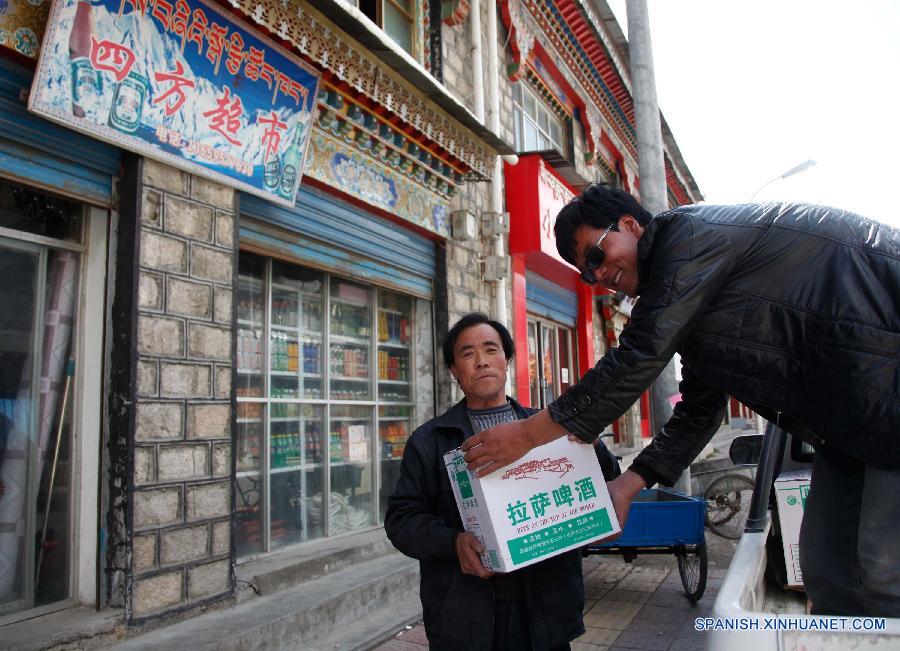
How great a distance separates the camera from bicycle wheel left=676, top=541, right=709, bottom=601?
5121mm

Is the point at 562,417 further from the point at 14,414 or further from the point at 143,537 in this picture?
the point at 14,414

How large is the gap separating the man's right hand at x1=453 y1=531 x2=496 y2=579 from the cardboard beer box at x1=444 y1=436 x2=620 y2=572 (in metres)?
0.02

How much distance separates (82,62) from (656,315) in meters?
3.25

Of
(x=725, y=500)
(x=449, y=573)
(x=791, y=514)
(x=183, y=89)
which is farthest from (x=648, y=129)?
(x=449, y=573)

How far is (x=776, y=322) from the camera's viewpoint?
1625 mm

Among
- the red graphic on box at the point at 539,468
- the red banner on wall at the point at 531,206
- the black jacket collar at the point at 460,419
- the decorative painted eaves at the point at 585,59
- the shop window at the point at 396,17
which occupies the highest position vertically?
the decorative painted eaves at the point at 585,59

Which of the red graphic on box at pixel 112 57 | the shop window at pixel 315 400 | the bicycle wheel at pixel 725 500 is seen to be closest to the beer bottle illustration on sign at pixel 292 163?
the shop window at pixel 315 400

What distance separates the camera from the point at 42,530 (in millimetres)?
3537

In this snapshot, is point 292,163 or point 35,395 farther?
point 292,163

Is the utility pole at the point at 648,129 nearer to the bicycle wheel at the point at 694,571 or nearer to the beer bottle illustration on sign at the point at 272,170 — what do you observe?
the bicycle wheel at the point at 694,571

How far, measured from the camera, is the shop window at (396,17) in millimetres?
6836

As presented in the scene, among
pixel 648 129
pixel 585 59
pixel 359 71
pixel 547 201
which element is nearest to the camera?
pixel 359 71

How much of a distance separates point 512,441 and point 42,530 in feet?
9.90

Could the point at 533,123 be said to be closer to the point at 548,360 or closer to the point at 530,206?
the point at 530,206
